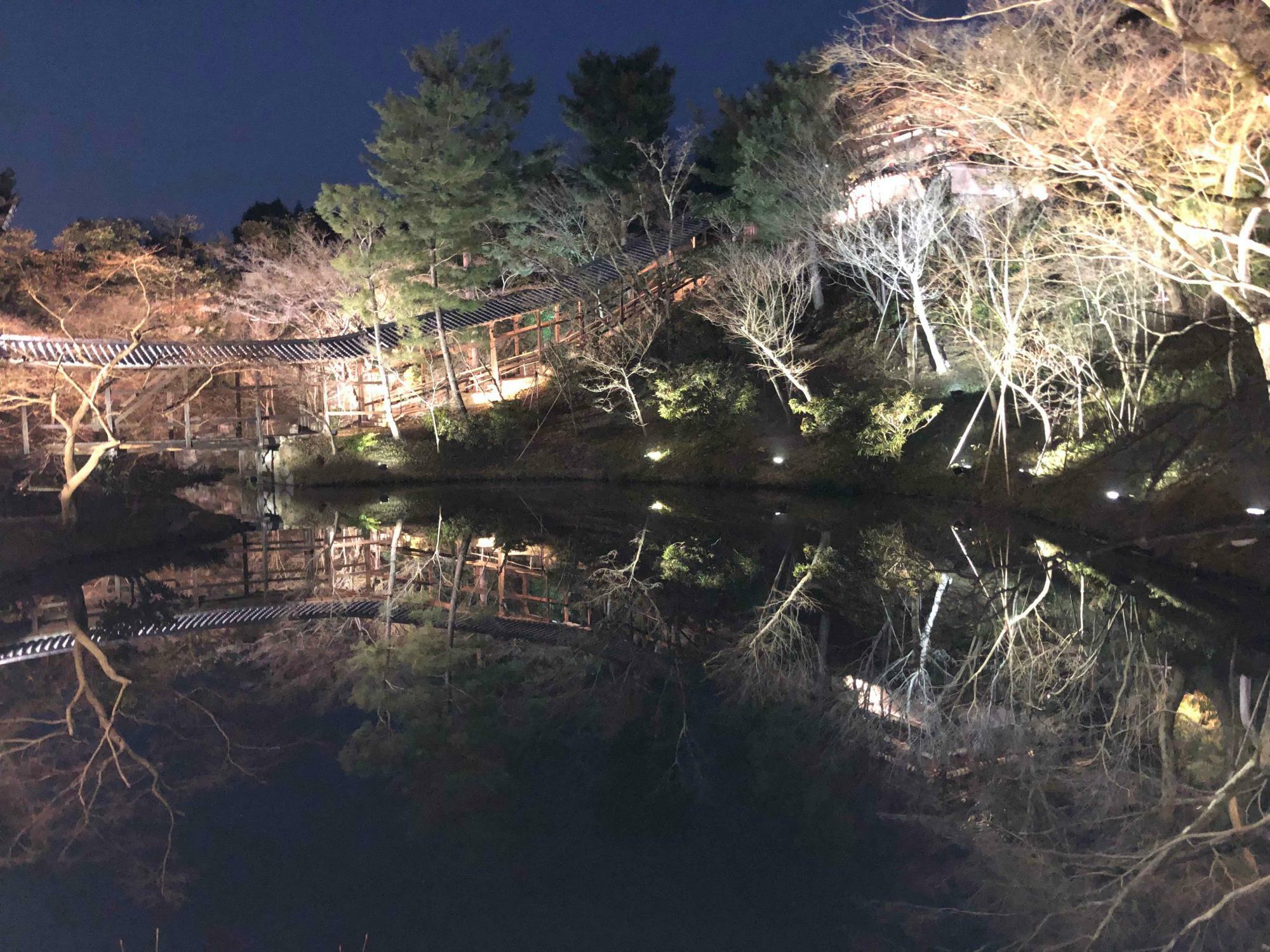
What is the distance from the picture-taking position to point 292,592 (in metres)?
13.0

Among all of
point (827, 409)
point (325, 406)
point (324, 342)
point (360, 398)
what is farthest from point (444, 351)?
point (827, 409)

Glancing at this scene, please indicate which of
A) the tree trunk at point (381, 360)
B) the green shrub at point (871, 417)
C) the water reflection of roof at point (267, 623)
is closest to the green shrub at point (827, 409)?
the green shrub at point (871, 417)

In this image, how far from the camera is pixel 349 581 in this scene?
1366 cm

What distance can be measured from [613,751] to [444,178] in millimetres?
23663

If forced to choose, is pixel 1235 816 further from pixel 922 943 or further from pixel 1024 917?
pixel 922 943

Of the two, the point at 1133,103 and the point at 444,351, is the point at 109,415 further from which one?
the point at 1133,103

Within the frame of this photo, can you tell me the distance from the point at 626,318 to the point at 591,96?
1025 cm

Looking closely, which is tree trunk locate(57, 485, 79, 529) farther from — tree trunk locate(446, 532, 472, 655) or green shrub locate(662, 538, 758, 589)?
green shrub locate(662, 538, 758, 589)

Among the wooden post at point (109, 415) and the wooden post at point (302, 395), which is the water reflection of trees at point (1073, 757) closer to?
the wooden post at point (109, 415)

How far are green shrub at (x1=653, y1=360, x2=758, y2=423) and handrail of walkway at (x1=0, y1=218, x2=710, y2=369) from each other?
4.45 m

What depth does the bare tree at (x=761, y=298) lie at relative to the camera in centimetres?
2261

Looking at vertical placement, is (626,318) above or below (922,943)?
above

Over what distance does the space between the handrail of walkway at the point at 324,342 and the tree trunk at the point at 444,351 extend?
1.11ft

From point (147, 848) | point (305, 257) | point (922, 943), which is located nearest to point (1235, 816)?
point (922, 943)
